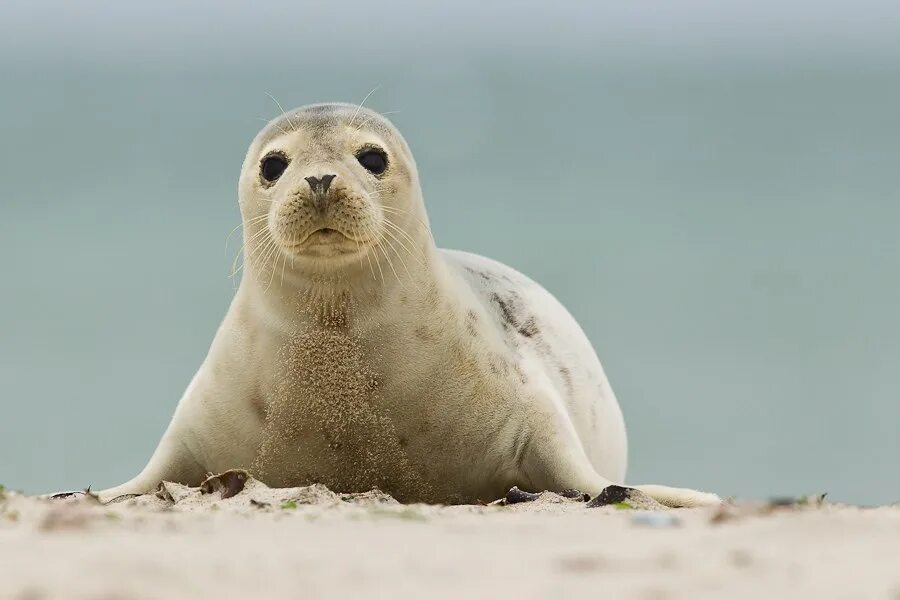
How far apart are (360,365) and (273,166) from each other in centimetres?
125

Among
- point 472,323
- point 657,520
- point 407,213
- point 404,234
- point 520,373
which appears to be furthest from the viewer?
point 520,373

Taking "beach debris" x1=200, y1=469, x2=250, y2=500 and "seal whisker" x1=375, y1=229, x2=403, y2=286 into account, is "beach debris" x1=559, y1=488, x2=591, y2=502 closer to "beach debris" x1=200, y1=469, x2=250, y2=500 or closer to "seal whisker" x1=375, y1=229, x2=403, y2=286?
"seal whisker" x1=375, y1=229, x2=403, y2=286

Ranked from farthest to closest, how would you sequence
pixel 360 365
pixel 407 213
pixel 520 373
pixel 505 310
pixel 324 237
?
pixel 505 310
pixel 520 373
pixel 407 213
pixel 360 365
pixel 324 237

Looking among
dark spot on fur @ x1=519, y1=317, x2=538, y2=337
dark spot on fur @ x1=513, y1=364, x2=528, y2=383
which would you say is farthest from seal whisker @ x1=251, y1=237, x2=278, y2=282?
dark spot on fur @ x1=519, y1=317, x2=538, y2=337

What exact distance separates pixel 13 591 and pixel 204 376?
5.22 metres

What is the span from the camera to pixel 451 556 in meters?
4.46

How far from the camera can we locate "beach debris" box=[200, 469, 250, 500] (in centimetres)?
786

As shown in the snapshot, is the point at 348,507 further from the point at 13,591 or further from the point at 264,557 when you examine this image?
the point at 13,591

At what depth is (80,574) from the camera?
3.92 metres

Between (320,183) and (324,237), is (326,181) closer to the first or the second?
(320,183)

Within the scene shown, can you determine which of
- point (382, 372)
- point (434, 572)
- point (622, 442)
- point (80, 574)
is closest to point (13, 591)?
point (80, 574)

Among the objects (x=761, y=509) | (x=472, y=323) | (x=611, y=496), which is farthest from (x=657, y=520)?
(x=472, y=323)

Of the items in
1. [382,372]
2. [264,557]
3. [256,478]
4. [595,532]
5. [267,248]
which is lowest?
[264,557]

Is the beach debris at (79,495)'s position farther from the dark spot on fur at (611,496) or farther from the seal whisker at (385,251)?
the dark spot on fur at (611,496)
